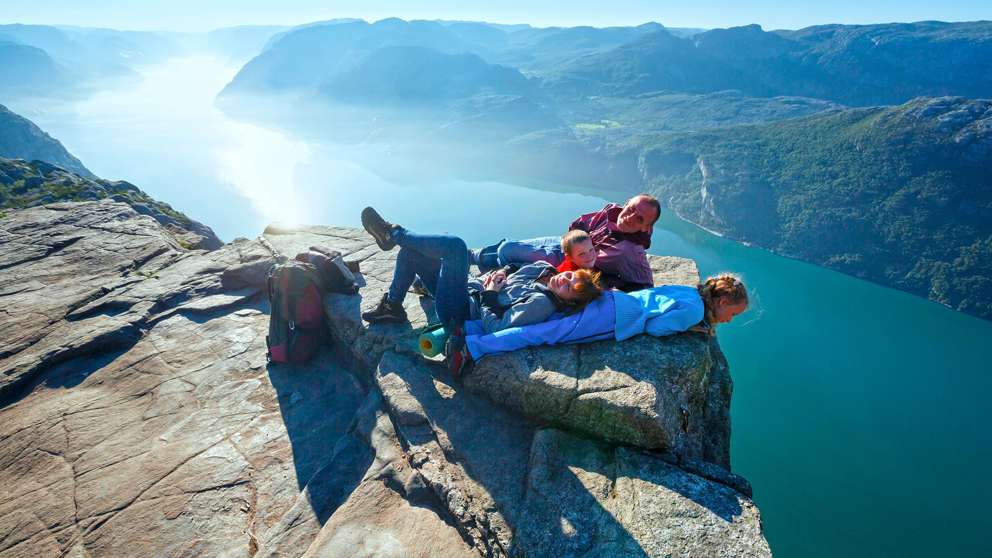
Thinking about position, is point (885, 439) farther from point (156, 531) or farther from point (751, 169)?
point (751, 169)

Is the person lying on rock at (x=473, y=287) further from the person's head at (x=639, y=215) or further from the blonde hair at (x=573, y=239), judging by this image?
the person's head at (x=639, y=215)

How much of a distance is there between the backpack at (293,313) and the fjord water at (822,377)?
35486mm

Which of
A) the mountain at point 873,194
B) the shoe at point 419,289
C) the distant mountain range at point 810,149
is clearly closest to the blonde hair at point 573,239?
the shoe at point 419,289

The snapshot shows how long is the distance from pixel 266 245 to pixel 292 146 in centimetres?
18009

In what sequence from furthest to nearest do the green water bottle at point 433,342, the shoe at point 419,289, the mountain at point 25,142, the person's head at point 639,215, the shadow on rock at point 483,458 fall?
the mountain at point 25,142 → the shoe at point 419,289 → the person's head at point 639,215 → the green water bottle at point 433,342 → the shadow on rock at point 483,458

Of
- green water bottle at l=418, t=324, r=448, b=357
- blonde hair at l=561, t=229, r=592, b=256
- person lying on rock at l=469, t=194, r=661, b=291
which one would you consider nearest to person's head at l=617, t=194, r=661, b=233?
person lying on rock at l=469, t=194, r=661, b=291

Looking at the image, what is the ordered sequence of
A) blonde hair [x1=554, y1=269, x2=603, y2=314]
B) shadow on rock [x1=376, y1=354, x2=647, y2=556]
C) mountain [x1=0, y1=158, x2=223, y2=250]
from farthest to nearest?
1. mountain [x1=0, y1=158, x2=223, y2=250]
2. blonde hair [x1=554, y1=269, x2=603, y2=314]
3. shadow on rock [x1=376, y1=354, x2=647, y2=556]

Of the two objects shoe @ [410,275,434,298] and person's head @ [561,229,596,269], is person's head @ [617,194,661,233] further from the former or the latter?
shoe @ [410,275,434,298]

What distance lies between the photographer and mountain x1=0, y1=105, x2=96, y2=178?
271 feet

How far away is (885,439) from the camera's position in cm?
4169

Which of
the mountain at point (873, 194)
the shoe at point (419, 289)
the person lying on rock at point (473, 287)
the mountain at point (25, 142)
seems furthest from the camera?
the mountain at point (25, 142)

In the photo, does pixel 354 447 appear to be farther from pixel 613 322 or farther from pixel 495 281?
pixel 613 322

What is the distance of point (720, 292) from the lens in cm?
434

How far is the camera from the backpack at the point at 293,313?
18.4 ft
